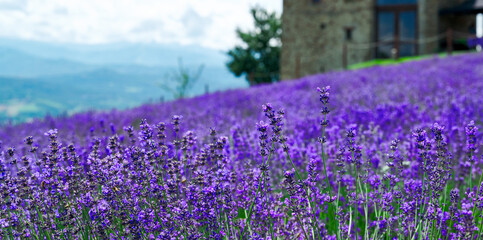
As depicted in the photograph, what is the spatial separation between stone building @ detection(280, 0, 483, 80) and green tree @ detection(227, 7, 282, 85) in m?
6.30

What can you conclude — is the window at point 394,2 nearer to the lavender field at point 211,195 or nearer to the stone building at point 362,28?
the stone building at point 362,28

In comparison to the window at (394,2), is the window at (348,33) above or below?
below

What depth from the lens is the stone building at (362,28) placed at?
19.3m

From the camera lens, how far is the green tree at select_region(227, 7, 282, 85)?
96.3 ft

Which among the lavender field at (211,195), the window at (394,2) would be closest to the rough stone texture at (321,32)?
the window at (394,2)

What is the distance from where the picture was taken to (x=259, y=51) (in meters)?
30.0

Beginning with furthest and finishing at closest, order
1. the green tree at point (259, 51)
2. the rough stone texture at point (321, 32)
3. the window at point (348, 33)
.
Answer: the green tree at point (259, 51) → the window at point (348, 33) → the rough stone texture at point (321, 32)

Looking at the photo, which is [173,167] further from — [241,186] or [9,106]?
[9,106]

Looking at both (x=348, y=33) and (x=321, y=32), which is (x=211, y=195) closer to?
(x=348, y=33)

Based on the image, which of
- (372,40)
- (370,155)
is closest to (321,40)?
(372,40)

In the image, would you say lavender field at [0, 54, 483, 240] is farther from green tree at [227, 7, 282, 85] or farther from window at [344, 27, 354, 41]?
green tree at [227, 7, 282, 85]

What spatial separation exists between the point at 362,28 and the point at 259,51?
34.9 feet

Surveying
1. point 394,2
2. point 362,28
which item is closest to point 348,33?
point 362,28

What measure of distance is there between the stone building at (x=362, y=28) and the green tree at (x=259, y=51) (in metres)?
6.30
